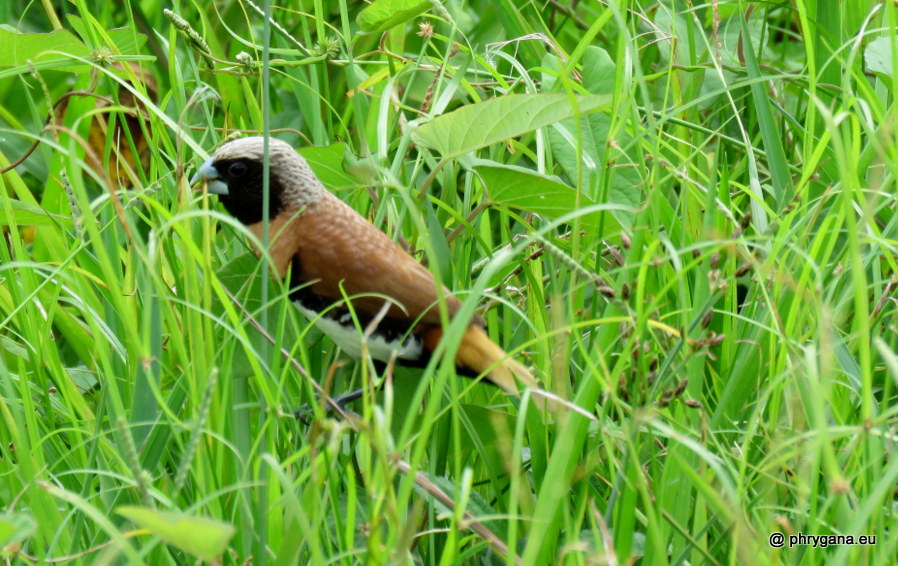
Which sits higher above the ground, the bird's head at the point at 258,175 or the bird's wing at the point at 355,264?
the bird's head at the point at 258,175

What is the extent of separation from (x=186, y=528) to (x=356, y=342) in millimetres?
797

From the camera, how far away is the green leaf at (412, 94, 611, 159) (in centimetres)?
175

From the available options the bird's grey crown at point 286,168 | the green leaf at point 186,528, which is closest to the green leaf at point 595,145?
the bird's grey crown at point 286,168

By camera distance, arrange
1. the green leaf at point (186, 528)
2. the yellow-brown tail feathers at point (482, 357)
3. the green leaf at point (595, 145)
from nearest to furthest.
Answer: the green leaf at point (186, 528), the yellow-brown tail feathers at point (482, 357), the green leaf at point (595, 145)

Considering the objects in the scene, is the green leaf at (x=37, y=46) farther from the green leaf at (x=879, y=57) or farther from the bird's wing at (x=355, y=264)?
the green leaf at (x=879, y=57)

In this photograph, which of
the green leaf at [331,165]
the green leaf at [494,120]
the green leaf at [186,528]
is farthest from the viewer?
the green leaf at [331,165]

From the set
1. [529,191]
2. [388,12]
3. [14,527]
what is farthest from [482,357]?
[14,527]

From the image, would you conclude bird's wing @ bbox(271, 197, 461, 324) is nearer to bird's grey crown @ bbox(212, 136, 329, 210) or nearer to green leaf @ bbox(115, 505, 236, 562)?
bird's grey crown @ bbox(212, 136, 329, 210)

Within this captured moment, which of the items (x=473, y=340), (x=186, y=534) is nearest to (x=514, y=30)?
(x=473, y=340)

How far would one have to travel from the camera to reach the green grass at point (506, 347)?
1408mm

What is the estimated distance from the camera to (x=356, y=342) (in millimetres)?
1894

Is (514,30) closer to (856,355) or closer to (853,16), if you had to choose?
(853,16)

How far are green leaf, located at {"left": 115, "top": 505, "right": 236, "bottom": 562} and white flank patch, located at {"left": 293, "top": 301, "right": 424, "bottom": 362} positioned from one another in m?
0.74

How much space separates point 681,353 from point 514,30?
1.21 m
